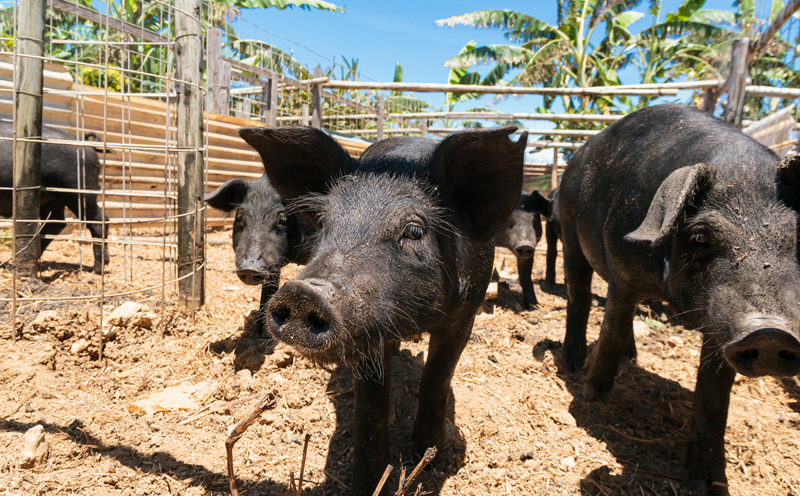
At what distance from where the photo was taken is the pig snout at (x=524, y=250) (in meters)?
6.68

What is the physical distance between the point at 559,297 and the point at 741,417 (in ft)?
12.2

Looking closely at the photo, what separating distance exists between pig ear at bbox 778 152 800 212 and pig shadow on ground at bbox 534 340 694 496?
5.74ft

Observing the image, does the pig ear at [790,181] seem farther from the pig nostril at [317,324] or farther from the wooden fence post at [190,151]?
the wooden fence post at [190,151]

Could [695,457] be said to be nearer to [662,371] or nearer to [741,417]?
[741,417]

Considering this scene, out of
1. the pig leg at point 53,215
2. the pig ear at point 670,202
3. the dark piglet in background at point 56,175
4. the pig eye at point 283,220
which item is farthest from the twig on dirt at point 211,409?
the pig leg at point 53,215

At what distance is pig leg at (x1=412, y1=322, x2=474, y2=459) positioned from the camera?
309cm

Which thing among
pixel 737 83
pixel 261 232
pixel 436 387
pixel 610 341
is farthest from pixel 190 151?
pixel 737 83

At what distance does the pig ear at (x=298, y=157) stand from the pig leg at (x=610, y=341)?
6.89 ft

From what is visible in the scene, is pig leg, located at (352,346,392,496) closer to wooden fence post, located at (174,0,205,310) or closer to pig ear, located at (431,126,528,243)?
pig ear, located at (431,126,528,243)

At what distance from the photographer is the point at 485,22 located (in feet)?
77.6

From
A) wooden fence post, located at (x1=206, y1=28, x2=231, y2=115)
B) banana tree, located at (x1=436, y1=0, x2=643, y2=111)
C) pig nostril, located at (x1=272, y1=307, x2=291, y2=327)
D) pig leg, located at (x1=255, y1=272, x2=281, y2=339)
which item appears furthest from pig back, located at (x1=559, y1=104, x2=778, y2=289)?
banana tree, located at (x1=436, y1=0, x2=643, y2=111)

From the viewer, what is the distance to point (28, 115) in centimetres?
463

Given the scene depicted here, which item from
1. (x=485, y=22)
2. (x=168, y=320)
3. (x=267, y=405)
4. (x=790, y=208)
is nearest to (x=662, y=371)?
(x=790, y=208)

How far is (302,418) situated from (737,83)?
7438mm
